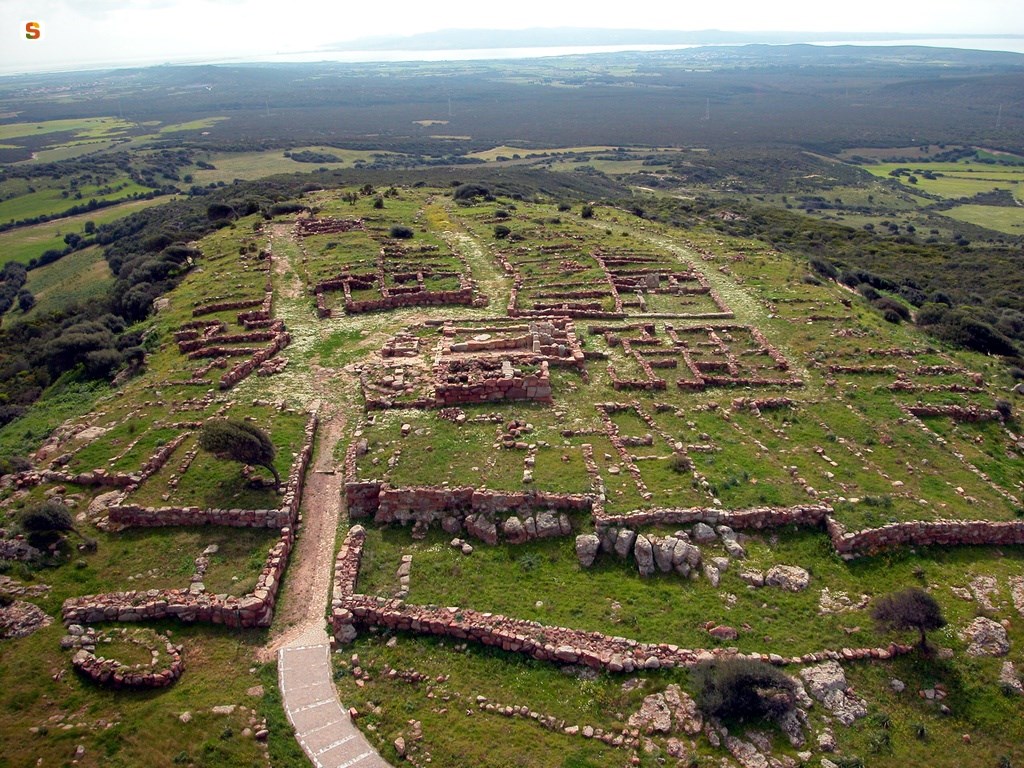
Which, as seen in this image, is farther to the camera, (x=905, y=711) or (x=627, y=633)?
(x=627, y=633)

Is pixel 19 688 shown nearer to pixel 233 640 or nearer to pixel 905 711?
pixel 233 640

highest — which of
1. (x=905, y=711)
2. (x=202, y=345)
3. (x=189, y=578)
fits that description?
(x=202, y=345)

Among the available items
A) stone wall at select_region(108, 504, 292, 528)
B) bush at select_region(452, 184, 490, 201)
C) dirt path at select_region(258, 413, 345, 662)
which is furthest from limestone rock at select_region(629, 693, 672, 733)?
bush at select_region(452, 184, 490, 201)

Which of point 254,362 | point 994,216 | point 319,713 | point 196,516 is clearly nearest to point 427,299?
point 254,362

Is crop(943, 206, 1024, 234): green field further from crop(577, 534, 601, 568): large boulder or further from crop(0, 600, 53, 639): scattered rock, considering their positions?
crop(0, 600, 53, 639): scattered rock

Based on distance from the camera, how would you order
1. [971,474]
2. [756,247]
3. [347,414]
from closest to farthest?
[971,474] < [347,414] < [756,247]

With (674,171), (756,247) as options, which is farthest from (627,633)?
(674,171)
